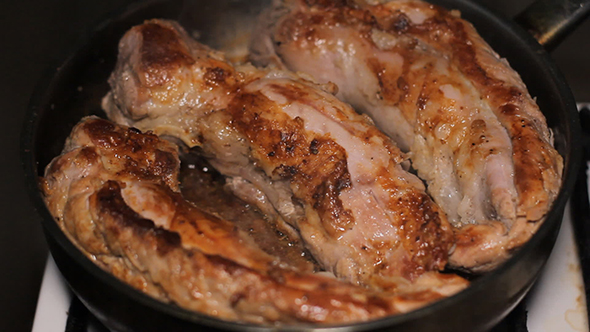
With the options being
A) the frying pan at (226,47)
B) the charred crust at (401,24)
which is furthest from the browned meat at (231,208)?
the charred crust at (401,24)

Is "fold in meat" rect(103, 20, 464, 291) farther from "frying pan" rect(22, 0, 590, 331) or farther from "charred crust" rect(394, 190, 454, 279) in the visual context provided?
"frying pan" rect(22, 0, 590, 331)

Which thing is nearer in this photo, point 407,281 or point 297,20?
point 407,281

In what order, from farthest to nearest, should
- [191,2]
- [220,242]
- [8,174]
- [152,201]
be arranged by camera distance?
[8,174], [191,2], [152,201], [220,242]

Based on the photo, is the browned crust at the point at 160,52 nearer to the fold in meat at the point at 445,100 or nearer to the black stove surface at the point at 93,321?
the fold in meat at the point at 445,100

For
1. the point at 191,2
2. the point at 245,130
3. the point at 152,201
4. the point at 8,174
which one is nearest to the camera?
the point at 152,201

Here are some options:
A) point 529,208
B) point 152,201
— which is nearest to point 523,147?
point 529,208

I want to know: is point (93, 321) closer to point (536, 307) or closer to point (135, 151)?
point (135, 151)

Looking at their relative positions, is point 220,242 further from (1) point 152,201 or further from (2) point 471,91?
(2) point 471,91
